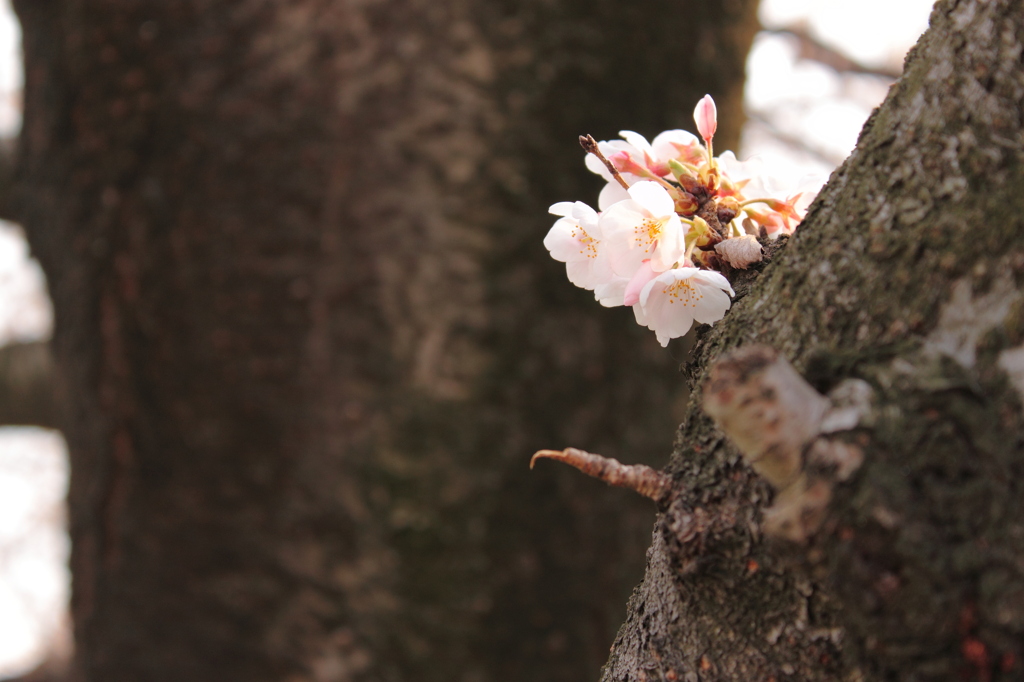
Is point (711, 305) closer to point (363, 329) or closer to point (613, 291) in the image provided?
point (613, 291)

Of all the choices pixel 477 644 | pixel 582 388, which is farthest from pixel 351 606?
pixel 582 388

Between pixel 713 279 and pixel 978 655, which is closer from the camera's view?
pixel 978 655

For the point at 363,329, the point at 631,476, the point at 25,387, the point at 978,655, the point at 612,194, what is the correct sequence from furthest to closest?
the point at 25,387 < the point at 363,329 < the point at 612,194 < the point at 631,476 < the point at 978,655

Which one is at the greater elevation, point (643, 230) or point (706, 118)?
point (706, 118)

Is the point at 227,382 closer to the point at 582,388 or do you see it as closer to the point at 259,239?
the point at 259,239

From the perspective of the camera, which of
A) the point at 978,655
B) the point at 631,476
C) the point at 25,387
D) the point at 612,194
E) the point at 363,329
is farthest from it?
the point at 25,387

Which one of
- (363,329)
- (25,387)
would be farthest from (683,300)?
(25,387)
